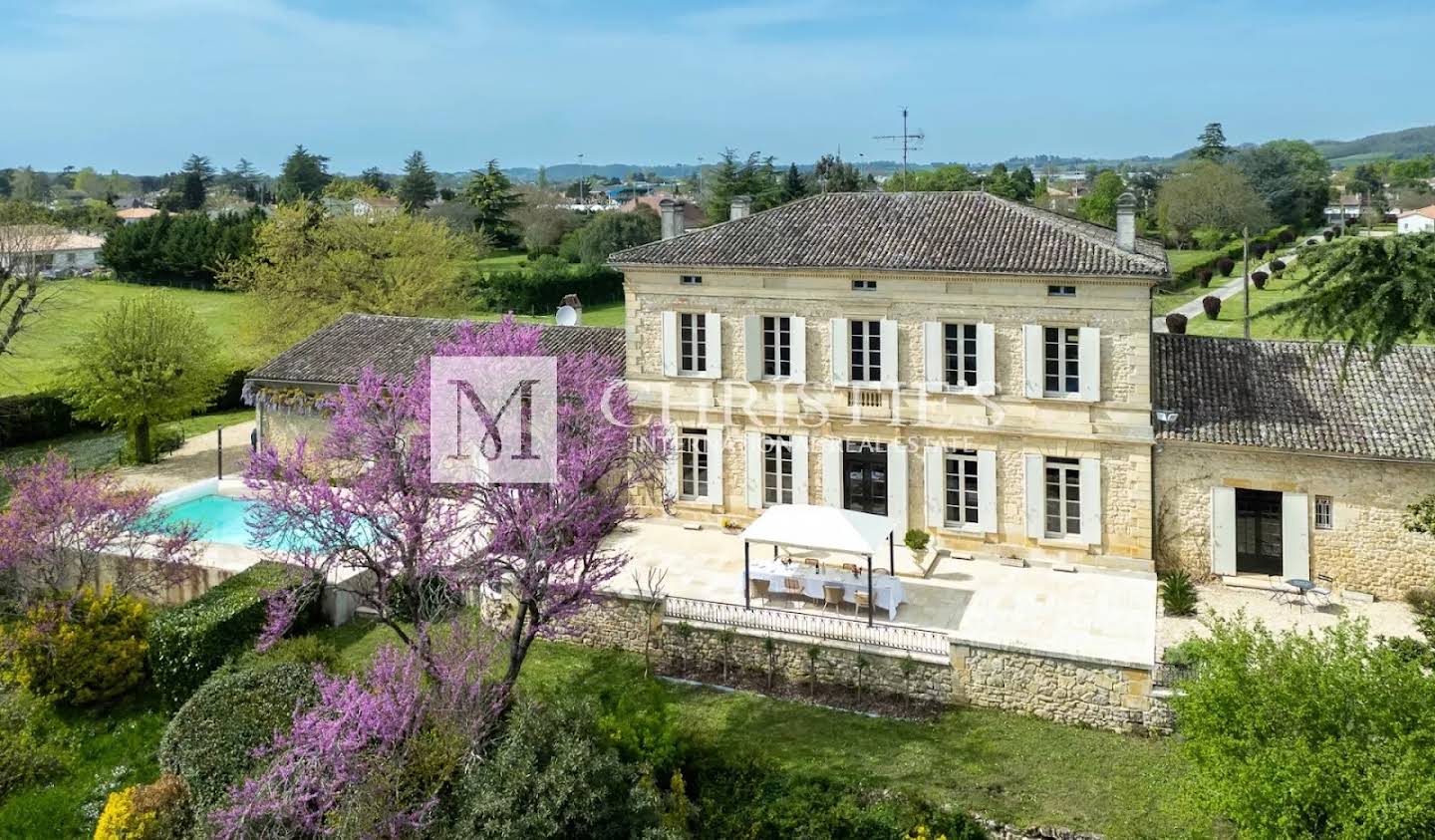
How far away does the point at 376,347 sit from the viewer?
29875 mm

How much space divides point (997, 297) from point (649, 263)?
303 inches

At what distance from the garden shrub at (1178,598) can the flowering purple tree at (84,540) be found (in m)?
19.2

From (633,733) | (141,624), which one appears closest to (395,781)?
(633,733)

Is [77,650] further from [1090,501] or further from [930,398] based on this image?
[1090,501]

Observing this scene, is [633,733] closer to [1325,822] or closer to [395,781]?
[395,781]

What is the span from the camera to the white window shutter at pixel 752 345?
76.5 ft

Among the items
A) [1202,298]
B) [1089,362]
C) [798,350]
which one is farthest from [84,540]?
[1202,298]

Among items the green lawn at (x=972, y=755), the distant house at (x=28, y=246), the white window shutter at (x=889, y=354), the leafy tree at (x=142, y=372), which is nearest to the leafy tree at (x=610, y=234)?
the distant house at (x=28, y=246)

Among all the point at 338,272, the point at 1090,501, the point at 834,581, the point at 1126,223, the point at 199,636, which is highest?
the point at 338,272

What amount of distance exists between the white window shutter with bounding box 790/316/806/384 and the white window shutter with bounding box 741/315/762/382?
0.81 metres

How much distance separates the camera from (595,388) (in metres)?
18.5

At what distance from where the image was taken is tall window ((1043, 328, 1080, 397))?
21.1 metres

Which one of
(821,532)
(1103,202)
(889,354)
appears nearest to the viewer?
(821,532)

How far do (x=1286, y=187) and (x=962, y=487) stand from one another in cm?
8967
